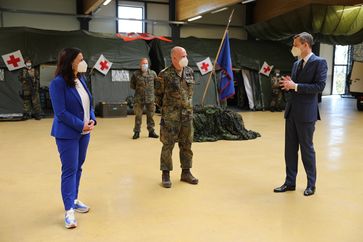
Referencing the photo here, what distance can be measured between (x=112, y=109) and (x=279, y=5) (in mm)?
5968

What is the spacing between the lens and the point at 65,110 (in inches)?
102

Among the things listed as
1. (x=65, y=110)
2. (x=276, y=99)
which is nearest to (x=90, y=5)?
(x=276, y=99)

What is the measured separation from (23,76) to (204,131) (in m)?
5.02

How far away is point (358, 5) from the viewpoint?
927 cm

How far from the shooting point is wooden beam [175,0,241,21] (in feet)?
30.6

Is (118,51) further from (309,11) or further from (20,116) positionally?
(309,11)

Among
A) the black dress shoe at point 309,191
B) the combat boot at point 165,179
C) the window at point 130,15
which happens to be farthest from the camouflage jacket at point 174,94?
the window at point 130,15

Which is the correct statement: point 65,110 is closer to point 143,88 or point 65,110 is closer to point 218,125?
point 143,88

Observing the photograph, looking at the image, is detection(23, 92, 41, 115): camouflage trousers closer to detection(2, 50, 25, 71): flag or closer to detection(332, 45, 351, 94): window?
detection(2, 50, 25, 71): flag

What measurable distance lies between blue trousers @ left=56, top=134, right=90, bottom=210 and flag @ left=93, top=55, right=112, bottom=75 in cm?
747

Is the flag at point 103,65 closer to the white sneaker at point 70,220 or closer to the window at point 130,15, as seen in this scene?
the window at point 130,15

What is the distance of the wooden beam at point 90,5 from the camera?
10.0m

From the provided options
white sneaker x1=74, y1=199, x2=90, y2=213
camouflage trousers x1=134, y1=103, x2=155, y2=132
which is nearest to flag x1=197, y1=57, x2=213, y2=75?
camouflage trousers x1=134, y1=103, x2=155, y2=132

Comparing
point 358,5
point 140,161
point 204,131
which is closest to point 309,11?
point 358,5
